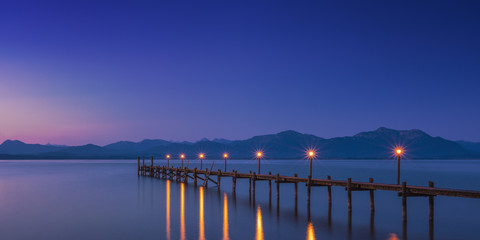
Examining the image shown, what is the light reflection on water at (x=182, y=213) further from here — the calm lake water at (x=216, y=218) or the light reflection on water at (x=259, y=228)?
the light reflection on water at (x=259, y=228)

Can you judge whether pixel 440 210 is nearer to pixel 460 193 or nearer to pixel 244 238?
pixel 460 193

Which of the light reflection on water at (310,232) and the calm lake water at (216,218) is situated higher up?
the light reflection on water at (310,232)

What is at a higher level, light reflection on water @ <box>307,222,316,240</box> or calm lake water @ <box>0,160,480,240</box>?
light reflection on water @ <box>307,222,316,240</box>

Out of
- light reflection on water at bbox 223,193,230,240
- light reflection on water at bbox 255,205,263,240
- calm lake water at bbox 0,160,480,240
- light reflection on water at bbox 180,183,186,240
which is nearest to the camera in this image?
light reflection on water at bbox 255,205,263,240

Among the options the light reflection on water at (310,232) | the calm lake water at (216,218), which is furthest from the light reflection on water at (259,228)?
the light reflection on water at (310,232)

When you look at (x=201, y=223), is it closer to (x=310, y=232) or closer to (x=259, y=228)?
(x=259, y=228)

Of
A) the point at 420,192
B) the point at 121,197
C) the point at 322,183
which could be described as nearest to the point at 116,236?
the point at 322,183

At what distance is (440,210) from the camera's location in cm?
3522

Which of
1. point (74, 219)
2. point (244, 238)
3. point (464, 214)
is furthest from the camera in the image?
point (464, 214)

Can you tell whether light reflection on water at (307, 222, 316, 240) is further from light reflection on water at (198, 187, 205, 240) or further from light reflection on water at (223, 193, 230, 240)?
light reflection on water at (198, 187, 205, 240)

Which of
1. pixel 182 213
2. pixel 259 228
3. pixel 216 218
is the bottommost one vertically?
pixel 182 213

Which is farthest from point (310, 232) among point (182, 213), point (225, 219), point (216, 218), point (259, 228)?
point (182, 213)

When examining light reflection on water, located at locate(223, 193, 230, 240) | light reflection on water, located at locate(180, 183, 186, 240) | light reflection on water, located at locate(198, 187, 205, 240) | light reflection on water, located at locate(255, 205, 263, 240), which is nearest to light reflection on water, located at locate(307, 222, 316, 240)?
light reflection on water, located at locate(255, 205, 263, 240)

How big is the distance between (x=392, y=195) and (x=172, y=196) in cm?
2494
